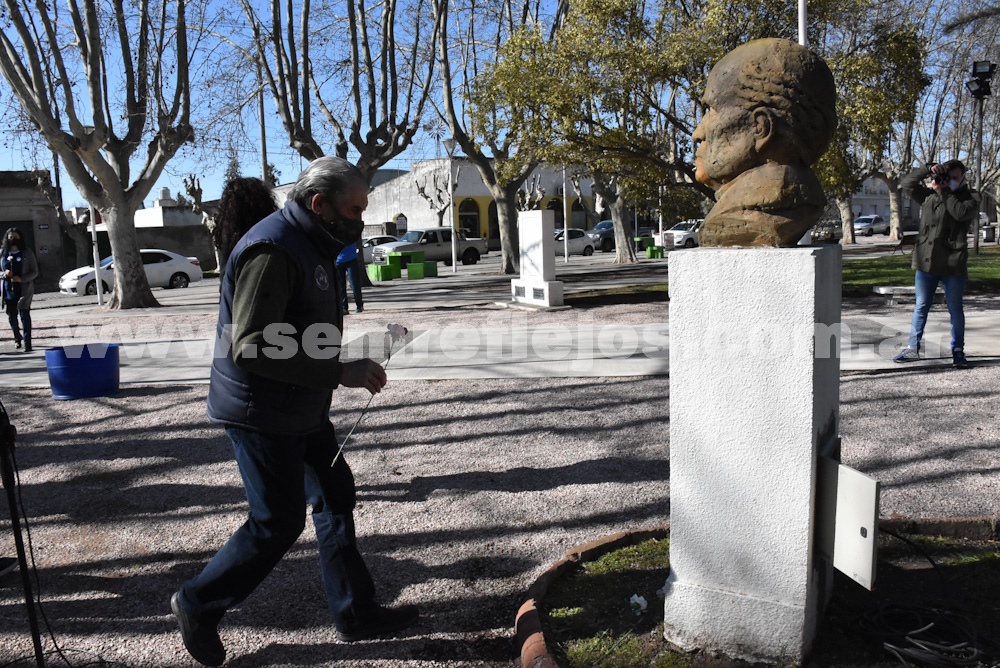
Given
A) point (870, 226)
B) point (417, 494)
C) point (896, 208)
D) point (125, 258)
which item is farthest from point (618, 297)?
point (870, 226)

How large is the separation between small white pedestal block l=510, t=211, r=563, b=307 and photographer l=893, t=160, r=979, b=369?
6.97m

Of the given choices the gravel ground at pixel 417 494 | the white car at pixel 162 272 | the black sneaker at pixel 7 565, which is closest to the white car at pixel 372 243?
the white car at pixel 162 272

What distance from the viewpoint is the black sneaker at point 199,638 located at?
2.87 meters

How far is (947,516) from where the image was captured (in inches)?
166

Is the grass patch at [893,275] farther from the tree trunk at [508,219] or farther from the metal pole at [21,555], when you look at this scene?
the metal pole at [21,555]

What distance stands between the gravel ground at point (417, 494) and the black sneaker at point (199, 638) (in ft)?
0.61

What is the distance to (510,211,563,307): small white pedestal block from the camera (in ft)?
46.2

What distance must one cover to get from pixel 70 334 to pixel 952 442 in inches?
521

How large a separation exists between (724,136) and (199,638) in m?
2.64

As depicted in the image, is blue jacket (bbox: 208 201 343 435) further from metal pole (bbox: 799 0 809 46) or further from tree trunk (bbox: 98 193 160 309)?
tree trunk (bbox: 98 193 160 309)

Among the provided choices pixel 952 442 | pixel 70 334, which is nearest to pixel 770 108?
pixel 952 442

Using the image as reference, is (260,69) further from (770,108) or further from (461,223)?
(461,223)

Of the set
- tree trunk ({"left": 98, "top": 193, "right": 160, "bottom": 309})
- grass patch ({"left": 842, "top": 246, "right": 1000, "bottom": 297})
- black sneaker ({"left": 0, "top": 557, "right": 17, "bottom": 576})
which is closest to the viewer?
black sneaker ({"left": 0, "top": 557, "right": 17, "bottom": 576})

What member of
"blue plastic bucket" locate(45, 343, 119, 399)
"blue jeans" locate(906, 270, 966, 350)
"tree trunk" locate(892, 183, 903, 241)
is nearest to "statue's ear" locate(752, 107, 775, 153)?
"blue jeans" locate(906, 270, 966, 350)
